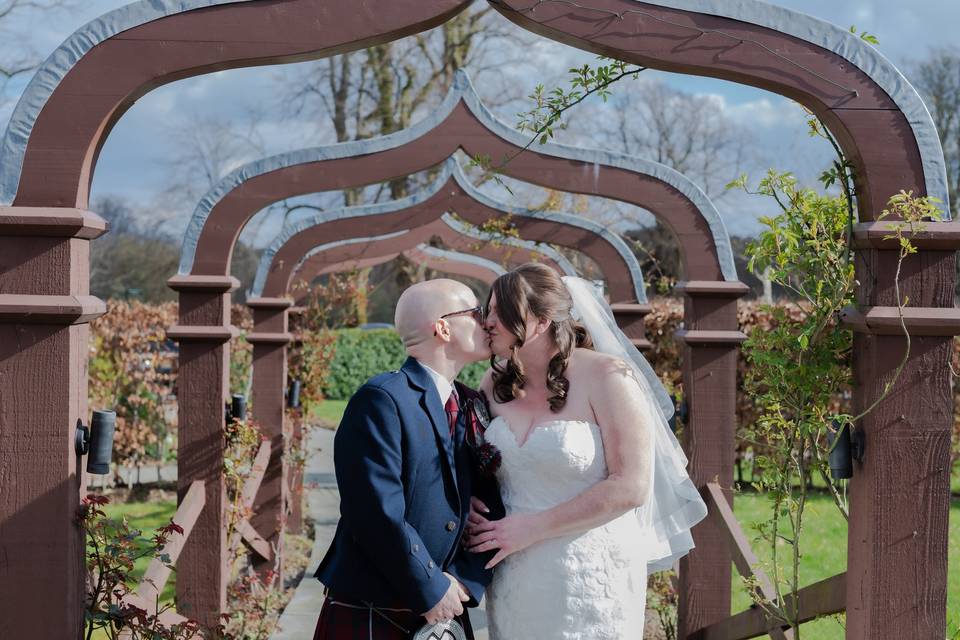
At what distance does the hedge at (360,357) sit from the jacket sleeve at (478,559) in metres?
20.7

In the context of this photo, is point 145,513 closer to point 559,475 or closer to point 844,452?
point 559,475

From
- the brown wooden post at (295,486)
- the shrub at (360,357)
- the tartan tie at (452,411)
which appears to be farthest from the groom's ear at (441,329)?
the shrub at (360,357)

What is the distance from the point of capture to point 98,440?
2.95 meters

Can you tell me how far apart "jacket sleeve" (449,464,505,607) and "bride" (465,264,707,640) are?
0.03 metres

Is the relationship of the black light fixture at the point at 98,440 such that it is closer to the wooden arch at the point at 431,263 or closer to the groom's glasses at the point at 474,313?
the groom's glasses at the point at 474,313

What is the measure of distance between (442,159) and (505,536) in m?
3.25

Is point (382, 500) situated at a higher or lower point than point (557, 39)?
lower

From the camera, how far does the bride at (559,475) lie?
3.16 metres

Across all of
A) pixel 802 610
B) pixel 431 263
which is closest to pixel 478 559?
pixel 802 610

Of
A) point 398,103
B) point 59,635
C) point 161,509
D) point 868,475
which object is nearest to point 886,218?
point 868,475

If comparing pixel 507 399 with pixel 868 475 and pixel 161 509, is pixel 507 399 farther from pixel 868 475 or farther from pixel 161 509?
pixel 161 509

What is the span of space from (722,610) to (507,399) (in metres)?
2.40

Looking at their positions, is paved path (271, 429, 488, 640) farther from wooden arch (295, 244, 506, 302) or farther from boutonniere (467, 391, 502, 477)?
boutonniere (467, 391, 502, 477)

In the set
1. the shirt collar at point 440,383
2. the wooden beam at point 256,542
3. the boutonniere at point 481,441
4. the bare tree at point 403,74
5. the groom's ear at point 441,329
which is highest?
the bare tree at point 403,74
